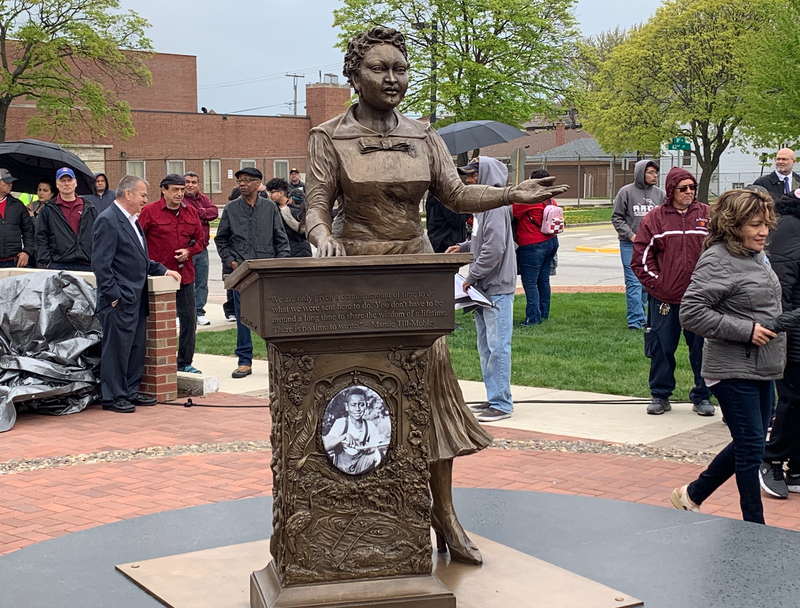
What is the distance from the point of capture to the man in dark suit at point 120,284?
8781 mm

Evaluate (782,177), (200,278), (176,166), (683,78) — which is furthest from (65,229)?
(176,166)

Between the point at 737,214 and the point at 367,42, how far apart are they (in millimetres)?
2184

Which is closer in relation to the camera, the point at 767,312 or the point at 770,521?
the point at 767,312

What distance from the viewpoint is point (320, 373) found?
3598 mm

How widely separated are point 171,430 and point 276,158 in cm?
4666

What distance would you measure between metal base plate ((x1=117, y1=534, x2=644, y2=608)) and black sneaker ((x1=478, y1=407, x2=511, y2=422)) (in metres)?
3.70

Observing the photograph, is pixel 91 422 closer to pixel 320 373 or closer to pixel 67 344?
pixel 67 344

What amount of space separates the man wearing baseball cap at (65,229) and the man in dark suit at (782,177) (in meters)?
6.76

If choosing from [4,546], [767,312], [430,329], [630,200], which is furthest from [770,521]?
[630,200]

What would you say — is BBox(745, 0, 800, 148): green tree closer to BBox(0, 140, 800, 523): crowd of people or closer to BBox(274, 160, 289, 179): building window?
BBox(0, 140, 800, 523): crowd of people

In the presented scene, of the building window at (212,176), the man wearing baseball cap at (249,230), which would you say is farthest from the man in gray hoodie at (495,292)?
the building window at (212,176)

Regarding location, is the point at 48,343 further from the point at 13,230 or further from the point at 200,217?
the point at 200,217

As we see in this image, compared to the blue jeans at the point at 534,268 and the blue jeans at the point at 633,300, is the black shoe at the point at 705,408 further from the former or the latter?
the blue jeans at the point at 534,268

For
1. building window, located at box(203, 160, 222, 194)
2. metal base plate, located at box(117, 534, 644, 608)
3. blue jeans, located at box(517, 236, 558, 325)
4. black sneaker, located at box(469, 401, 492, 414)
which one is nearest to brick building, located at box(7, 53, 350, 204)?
building window, located at box(203, 160, 222, 194)
